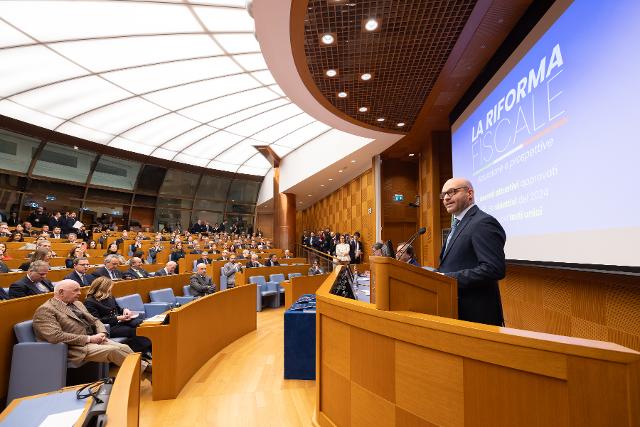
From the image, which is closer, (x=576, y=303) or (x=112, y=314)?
(x=576, y=303)

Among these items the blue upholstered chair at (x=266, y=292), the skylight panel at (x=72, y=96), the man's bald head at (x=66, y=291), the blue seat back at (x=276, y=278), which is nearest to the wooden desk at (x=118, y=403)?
the man's bald head at (x=66, y=291)

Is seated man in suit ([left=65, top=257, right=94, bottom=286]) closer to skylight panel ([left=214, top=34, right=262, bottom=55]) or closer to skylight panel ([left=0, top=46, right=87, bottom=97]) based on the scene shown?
skylight panel ([left=214, top=34, right=262, bottom=55])

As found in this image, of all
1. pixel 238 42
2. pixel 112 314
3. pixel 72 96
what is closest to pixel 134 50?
pixel 238 42

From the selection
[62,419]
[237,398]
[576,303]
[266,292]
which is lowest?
[237,398]

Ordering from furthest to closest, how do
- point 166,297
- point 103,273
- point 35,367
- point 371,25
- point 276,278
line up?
point 276,278 → point 166,297 → point 103,273 → point 371,25 → point 35,367

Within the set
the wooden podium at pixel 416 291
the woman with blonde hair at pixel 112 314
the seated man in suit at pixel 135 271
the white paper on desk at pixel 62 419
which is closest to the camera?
the white paper on desk at pixel 62 419

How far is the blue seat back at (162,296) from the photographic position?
549 cm

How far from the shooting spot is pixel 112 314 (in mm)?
4082

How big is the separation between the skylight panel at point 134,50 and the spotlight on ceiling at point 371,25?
3.70 meters

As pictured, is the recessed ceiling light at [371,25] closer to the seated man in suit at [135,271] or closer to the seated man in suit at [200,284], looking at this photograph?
the seated man in suit at [200,284]

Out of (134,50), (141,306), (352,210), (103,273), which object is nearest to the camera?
(141,306)

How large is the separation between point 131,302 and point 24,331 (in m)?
1.68

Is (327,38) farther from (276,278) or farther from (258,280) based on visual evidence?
(276,278)

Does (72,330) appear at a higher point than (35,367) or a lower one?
higher
